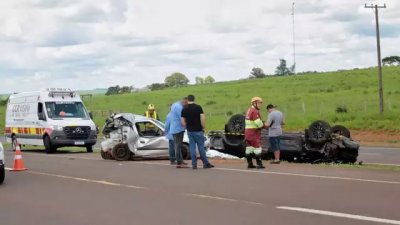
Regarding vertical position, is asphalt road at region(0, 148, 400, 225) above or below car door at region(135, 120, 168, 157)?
below

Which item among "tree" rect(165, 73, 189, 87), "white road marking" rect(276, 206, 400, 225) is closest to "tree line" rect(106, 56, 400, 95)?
"tree" rect(165, 73, 189, 87)

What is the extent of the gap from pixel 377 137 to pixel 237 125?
57.3 feet

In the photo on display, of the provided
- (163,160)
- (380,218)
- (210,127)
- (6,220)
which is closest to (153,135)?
(163,160)

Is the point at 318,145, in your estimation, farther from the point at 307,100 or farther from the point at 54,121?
the point at 307,100

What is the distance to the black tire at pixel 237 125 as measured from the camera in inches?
733

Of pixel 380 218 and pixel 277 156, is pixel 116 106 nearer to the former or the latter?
pixel 277 156

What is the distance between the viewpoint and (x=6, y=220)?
30.2ft

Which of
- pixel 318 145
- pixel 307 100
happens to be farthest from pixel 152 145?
pixel 307 100

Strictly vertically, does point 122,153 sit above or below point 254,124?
below

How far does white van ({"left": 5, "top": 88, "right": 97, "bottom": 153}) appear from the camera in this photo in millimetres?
24625

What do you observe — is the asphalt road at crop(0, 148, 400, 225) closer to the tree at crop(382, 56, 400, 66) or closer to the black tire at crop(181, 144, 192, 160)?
the black tire at crop(181, 144, 192, 160)

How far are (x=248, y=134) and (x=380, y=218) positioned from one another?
6933 mm

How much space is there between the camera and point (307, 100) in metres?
57.8

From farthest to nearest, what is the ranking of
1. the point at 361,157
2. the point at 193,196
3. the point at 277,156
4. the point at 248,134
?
the point at 361,157
the point at 277,156
the point at 248,134
the point at 193,196
